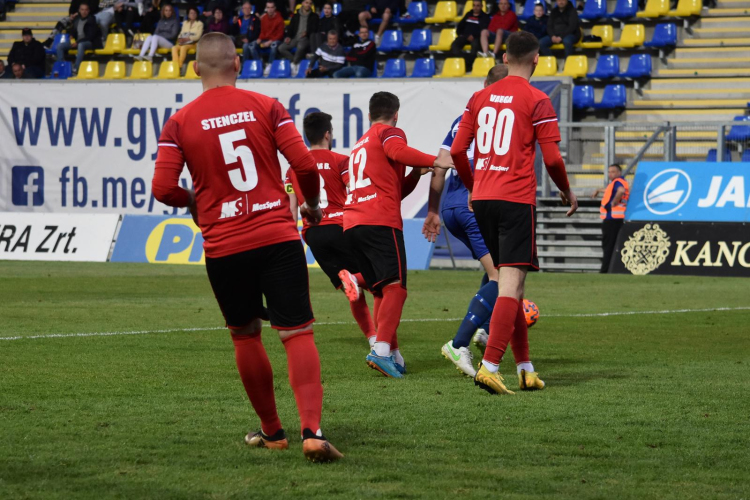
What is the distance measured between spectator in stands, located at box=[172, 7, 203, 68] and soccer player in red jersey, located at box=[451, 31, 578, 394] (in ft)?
68.8

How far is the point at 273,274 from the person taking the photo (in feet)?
16.7

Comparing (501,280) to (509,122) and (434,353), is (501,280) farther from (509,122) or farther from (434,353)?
(434,353)

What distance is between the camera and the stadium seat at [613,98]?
23531 millimetres

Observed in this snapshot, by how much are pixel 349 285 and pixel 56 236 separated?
1554cm

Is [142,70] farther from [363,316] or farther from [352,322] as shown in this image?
[363,316]

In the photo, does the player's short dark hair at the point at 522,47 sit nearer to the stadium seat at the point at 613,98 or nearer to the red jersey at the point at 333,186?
the red jersey at the point at 333,186

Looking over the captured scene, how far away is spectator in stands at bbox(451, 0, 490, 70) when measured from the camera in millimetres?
24859

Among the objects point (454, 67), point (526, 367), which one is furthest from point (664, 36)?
point (526, 367)

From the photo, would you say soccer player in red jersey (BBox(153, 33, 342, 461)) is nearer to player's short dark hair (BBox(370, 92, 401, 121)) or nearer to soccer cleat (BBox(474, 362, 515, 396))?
soccer cleat (BBox(474, 362, 515, 396))

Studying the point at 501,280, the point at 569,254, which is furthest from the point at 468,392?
the point at 569,254

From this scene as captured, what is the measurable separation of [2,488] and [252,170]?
1.72 metres

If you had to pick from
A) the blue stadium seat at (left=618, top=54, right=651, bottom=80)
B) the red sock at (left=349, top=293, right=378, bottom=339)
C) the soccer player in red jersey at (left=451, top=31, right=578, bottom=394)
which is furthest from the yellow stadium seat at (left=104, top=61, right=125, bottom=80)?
the soccer player in red jersey at (left=451, top=31, right=578, bottom=394)

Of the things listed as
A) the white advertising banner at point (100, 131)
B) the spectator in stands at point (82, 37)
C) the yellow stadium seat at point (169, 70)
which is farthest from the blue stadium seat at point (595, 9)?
the spectator in stands at point (82, 37)

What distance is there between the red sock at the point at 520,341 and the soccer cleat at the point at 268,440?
241 cm
